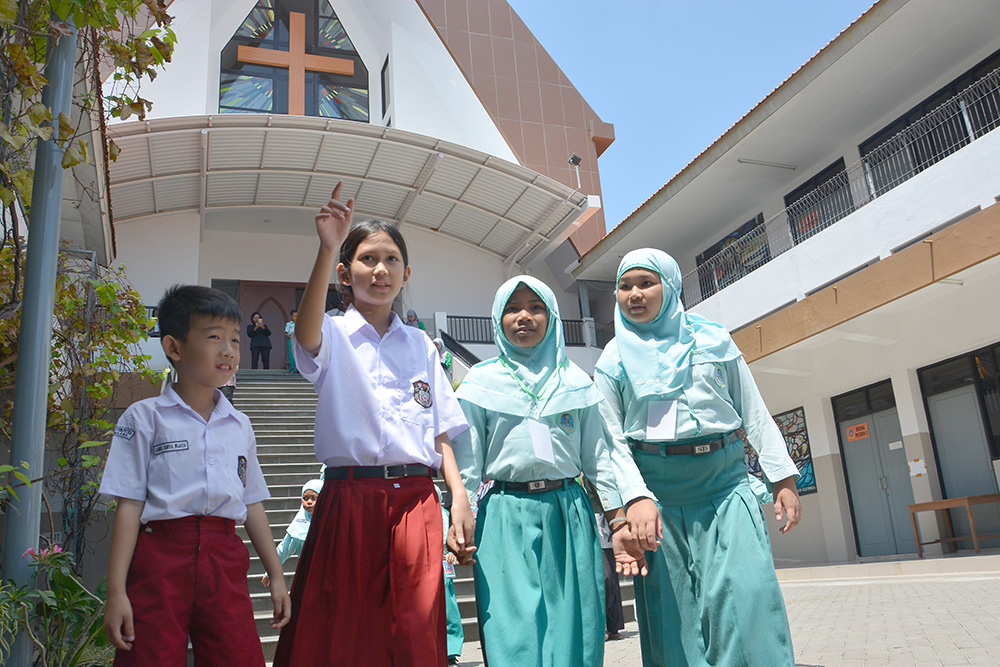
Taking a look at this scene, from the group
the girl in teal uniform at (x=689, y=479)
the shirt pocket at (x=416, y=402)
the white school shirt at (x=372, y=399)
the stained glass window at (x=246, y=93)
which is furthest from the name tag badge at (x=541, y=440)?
the stained glass window at (x=246, y=93)

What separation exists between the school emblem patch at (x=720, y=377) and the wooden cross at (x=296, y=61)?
53.8 ft

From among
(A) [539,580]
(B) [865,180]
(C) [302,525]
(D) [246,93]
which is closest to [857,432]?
(B) [865,180]

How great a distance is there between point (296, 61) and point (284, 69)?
1.11 feet

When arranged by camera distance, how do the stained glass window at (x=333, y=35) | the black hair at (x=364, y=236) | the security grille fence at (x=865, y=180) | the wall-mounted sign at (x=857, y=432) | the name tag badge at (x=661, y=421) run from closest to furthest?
1. the black hair at (x=364, y=236)
2. the name tag badge at (x=661, y=421)
3. the security grille fence at (x=865, y=180)
4. the wall-mounted sign at (x=857, y=432)
5. the stained glass window at (x=333, y=35)

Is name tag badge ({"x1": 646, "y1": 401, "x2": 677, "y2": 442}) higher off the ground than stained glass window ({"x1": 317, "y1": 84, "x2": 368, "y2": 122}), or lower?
lower

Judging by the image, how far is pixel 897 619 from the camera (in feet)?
18.3

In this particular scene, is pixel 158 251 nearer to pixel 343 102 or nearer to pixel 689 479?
pixel 343 102

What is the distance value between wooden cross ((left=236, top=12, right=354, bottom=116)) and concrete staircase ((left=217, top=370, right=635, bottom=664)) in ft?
23.7

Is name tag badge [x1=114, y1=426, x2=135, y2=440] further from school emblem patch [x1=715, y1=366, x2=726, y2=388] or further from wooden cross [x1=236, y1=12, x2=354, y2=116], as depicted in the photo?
wooden cross [x1=236, y1=12, x2=354, y2=116]

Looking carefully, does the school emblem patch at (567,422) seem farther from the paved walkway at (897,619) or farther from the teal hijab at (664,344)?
the paved walkway at (897,619)

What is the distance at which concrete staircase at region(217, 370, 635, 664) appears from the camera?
238 inches

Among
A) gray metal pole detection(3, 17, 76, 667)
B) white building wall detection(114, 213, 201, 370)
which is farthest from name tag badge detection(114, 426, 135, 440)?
white building wall detection(114, 213, 201, 370)

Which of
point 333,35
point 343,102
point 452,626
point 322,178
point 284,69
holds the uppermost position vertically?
point 333,35

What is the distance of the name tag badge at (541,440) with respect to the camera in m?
2.89
